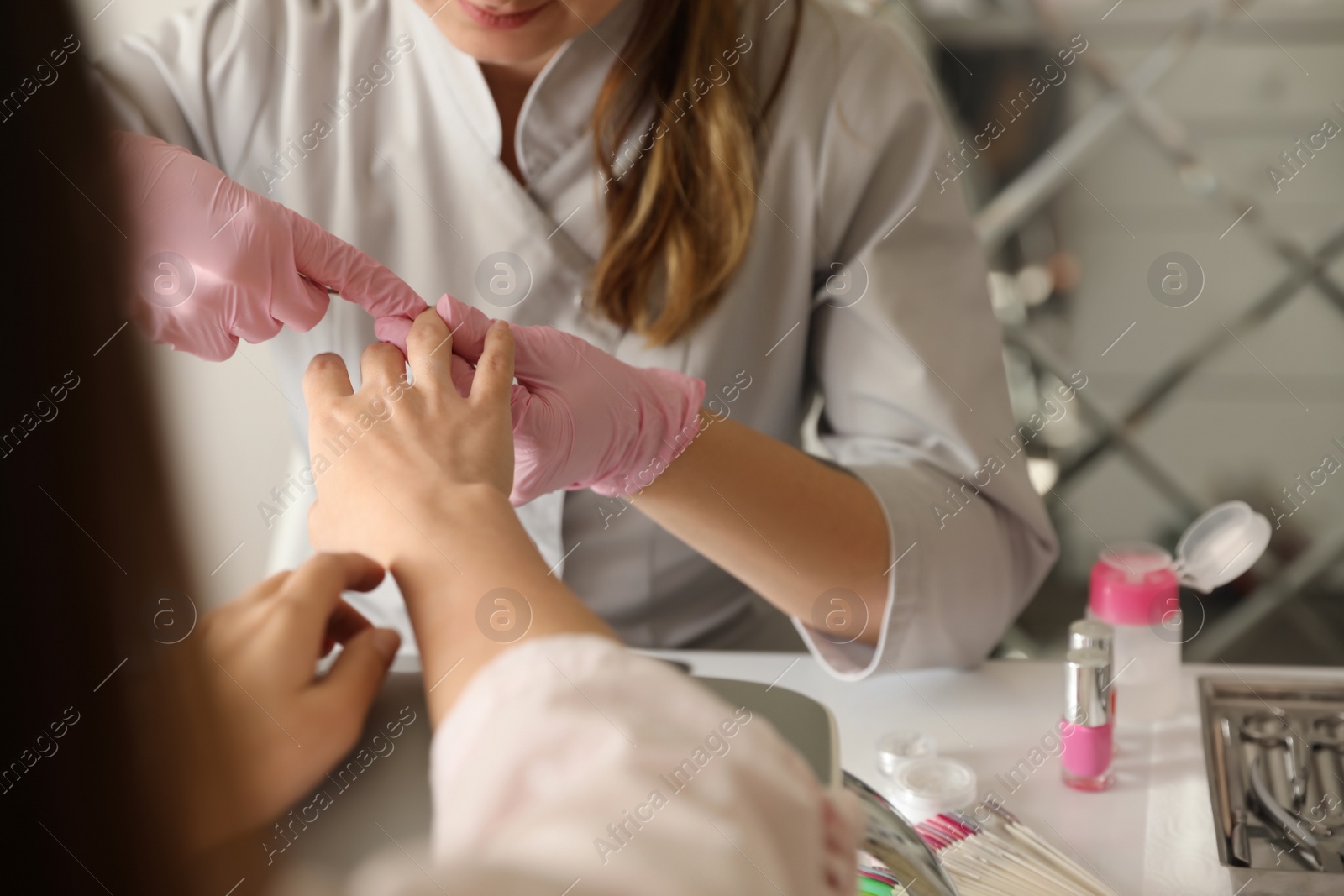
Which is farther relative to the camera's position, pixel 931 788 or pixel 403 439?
pixel 931 788

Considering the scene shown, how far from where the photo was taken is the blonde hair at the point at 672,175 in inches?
21.7

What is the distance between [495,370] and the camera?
37cm

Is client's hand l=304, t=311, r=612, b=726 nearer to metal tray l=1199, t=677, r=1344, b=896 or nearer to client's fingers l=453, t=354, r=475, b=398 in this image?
client's fingers l=453, t=354, r=475, b=398

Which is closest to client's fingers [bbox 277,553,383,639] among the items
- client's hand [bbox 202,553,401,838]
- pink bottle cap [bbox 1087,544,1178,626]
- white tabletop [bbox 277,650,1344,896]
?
client's hand [bbox 202,553,401,838]

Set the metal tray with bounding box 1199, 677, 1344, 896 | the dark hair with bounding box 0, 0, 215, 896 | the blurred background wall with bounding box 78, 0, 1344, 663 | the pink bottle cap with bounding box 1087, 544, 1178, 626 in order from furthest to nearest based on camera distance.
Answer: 1. the blurred background wall with bounding box 78, 0, 1344, 663
2. the pink bottle cap with bounding box 1087, 544, 1178, 626
3. the metal tray with bounding box 1199, 677, 1344, 896
4. the dark hair with bounding box 0, 0, 215, 896

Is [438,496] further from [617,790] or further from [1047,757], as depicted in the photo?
[1047,757]

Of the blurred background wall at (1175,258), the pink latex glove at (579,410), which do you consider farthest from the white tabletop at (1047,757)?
the blurred background wall at (1175,258)

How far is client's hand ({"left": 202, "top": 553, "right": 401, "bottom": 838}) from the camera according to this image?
18 cm

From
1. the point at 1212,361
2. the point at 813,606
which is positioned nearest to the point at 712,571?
the point at 813,606

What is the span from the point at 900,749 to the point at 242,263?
0.35 meters

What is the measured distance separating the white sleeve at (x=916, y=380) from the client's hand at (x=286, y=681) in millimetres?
381

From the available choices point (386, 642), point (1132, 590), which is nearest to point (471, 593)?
point (386, 642)

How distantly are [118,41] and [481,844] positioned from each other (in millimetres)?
524

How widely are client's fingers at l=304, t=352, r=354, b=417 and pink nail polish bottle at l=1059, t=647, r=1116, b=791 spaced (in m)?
0.34
